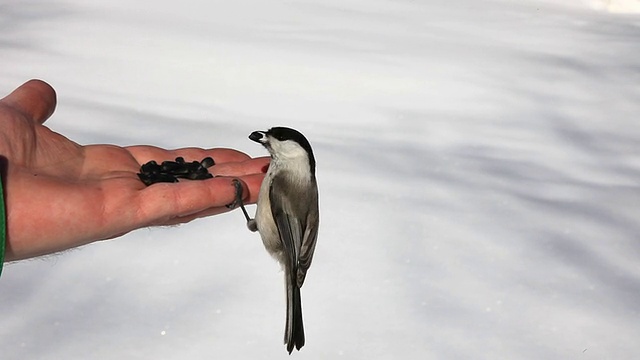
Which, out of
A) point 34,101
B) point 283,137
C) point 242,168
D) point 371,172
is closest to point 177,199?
point 283,137

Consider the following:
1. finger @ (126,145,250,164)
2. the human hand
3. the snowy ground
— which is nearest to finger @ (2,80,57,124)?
the human hand

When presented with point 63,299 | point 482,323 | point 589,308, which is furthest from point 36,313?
point 589,308

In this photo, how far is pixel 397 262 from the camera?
317cm

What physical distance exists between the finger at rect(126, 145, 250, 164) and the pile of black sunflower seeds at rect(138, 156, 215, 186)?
0.27 feet

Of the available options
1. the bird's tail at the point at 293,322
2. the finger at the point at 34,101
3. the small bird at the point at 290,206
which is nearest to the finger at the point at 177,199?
the small bird at the point at 290,206

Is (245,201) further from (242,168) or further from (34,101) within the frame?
(34,101)

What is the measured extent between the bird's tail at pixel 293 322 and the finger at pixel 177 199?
0.31m

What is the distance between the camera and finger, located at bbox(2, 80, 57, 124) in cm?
253

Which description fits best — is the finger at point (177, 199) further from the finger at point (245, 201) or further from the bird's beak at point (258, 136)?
the bird's beak at point (258, 136)

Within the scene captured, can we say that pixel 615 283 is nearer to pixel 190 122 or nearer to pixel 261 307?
pixel 261 307

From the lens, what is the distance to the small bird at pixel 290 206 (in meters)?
2.31

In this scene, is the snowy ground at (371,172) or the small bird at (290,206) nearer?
the small bird at (290,206)

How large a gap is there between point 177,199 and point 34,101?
29.4 inches

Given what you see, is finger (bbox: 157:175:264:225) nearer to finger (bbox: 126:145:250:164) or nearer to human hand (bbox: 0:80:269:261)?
human hand (bbox: 0:80:269:261)
